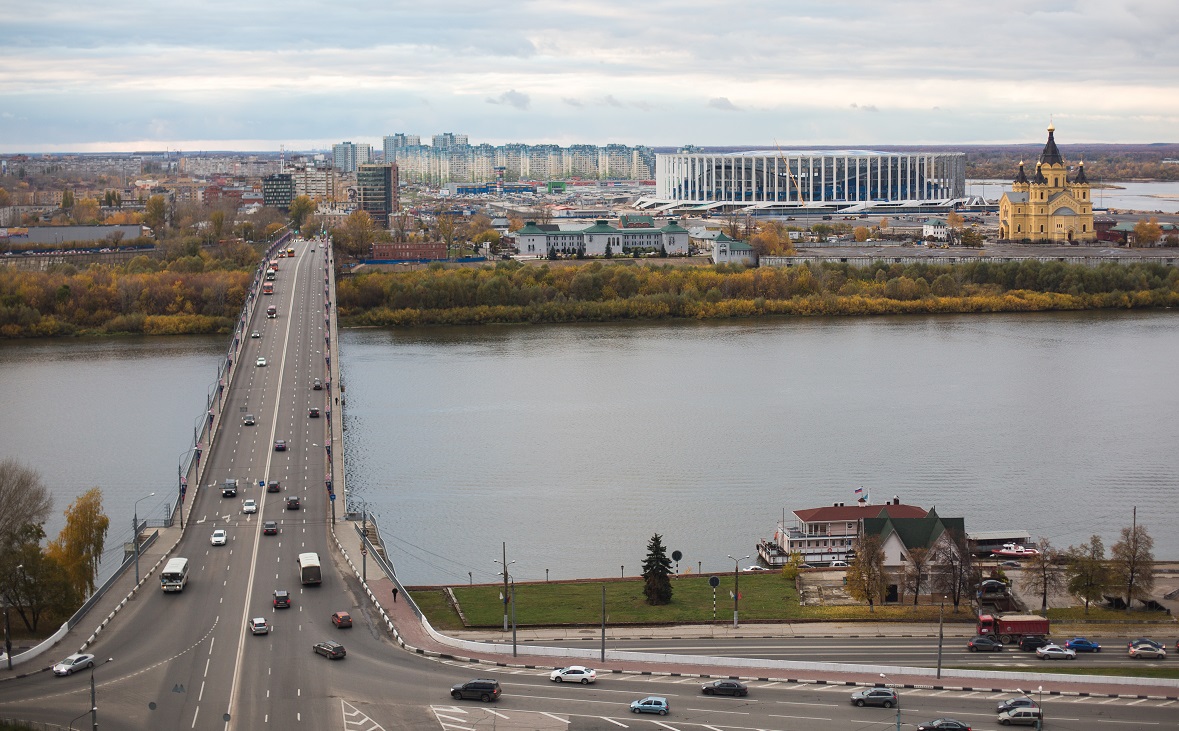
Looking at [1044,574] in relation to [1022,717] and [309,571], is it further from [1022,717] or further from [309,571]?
[309,571]

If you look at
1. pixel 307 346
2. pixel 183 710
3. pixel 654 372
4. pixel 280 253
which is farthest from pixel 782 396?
pixel 280 253

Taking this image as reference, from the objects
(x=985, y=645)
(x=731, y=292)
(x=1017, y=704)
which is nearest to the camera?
(x=1017, y=704)

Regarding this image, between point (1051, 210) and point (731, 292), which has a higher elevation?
point (1051, 210)

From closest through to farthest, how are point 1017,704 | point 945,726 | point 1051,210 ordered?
point 945,726
point 1017,704
point 1051,210

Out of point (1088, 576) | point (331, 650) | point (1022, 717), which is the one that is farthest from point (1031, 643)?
point (331, 650)

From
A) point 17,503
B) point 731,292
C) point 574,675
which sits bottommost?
point 574,675

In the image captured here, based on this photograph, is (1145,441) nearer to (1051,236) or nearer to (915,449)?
(915,449)
